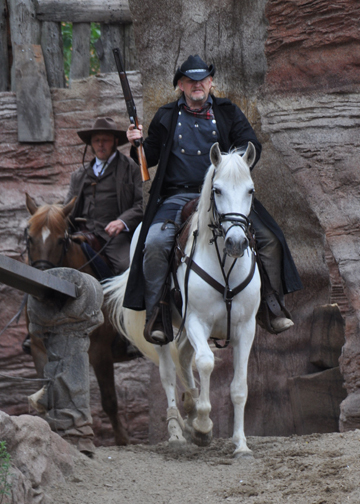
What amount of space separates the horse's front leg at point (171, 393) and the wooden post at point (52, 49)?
4.69 metres

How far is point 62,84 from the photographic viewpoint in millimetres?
10305

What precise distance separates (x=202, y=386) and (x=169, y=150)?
6.86 ft

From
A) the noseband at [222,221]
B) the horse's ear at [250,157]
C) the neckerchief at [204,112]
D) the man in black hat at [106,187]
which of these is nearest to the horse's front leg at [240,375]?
the noseband at [222,221]

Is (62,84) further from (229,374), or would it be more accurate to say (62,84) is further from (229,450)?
(229,450)

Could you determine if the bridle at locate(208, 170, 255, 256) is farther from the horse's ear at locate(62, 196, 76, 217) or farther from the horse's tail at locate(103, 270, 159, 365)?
the horse's ear at locate(62, 196, 76, 217)

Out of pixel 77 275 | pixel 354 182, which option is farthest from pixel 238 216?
pixel 354 182

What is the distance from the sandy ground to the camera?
14.5ft

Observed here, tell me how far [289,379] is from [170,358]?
209 cm

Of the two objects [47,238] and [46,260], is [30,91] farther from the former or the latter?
[46,260]

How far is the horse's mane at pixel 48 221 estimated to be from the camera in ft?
26.5

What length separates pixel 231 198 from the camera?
5.63 meters

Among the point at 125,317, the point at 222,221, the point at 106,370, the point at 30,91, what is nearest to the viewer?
the point at 222,221

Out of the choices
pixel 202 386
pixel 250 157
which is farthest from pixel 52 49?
pixel 202 386

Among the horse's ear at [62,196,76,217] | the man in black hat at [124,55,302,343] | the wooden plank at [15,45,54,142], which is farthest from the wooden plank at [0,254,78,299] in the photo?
the wooden plank at [15,45,54,142]
